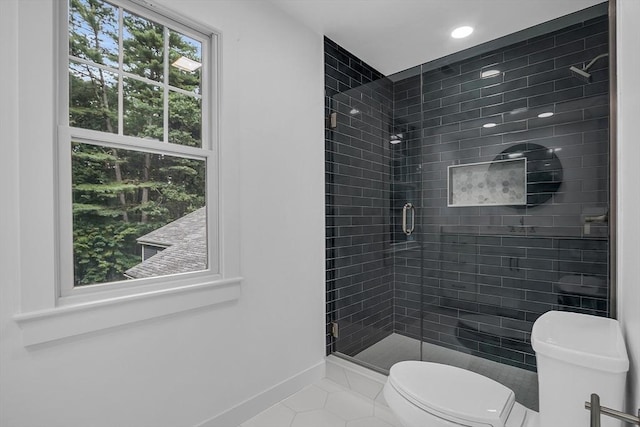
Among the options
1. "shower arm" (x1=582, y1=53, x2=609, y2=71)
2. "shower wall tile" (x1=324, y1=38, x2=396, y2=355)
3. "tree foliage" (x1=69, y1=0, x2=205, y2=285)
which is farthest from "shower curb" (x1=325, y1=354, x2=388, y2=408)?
"shower arm" (x1=582, y1=53, x2=609, y2=71)

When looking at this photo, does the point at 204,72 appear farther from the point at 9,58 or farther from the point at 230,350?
the point at 230,350

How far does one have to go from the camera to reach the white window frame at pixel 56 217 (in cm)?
116

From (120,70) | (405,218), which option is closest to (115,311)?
(120,70)

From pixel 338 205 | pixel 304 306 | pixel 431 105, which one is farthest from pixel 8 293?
pixel 431 105

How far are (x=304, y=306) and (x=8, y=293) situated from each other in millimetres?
1554

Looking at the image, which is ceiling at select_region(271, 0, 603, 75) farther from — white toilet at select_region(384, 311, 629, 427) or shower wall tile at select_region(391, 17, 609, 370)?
white toilet at select_region(384, 311, 629, 427)

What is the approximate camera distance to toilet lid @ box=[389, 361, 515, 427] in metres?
1.17

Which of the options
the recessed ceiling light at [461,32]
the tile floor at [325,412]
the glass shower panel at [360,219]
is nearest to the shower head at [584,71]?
the recessed ceiling light at [461,32]

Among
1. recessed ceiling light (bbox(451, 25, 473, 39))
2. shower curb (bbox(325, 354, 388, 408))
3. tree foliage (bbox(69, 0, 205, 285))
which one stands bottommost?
shower curb (bbox(325, 354, 388, 408))

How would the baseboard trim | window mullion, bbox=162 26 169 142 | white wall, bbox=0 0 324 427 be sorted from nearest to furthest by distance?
white wall, bbox=0 0 324 427, window mullion, bbox=162 26 169 142, the baseboard trim

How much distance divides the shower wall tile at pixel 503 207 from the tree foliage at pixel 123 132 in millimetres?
1639

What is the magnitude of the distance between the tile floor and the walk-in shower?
0.32 metres

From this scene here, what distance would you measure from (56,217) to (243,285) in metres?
0.94

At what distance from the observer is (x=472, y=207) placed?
240 cm
